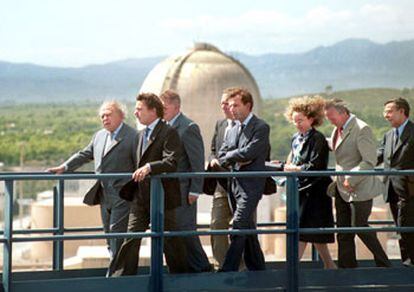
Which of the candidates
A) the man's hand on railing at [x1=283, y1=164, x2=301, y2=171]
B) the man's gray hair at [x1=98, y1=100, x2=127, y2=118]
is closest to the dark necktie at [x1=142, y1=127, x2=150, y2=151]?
the man's gray hair at [x1=98, y1=100, x2=127, y2=118]

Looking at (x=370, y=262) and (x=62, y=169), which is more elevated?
(x=62, y=169)

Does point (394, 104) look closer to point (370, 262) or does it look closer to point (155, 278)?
point (370, 262)

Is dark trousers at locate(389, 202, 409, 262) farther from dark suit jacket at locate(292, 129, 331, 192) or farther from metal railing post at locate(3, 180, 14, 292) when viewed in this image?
metal railing post at locate(3, 180, 14, 292)

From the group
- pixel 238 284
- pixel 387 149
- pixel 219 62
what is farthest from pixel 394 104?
pixel 219 62

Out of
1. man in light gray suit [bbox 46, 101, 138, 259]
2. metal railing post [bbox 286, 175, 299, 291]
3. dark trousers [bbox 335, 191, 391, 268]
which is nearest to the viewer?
metal railing post [bbox 286, 175, 299, 291]

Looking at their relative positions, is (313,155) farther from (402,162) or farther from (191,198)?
(191,198)

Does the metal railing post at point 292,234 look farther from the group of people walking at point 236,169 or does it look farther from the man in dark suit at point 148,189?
the man in dark suit at point 148,189

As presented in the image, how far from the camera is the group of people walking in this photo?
1001 centimetres

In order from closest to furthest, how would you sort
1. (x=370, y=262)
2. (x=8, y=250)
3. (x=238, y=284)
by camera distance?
(x=8, y=250)
(x=238, y=284)
(x=370, y=262)

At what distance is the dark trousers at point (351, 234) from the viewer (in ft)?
35.1

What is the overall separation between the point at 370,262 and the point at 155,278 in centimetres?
275

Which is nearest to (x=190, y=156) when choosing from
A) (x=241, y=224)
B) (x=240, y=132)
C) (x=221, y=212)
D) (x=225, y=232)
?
(x=240, y=132)

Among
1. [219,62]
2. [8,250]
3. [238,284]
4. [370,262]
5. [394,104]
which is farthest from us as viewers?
[219,62]

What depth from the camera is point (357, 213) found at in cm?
1070
